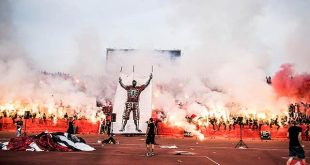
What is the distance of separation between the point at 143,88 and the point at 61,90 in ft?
37.4

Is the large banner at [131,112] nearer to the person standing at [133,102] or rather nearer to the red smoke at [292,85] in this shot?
the person standing at [133,102]

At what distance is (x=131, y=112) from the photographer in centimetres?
3272

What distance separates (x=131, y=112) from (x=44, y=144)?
53.0 feet

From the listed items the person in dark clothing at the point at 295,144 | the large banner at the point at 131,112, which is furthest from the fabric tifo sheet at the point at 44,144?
the large banner at the point at 131,112

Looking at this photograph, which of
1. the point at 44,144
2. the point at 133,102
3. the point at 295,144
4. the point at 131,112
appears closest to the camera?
the point at 295,144

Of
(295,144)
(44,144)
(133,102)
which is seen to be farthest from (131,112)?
(295,144)

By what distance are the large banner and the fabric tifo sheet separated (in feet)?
49.6

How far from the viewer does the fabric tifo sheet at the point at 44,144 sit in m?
16.7

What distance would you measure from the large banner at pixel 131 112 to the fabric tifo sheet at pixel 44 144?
1512 cm

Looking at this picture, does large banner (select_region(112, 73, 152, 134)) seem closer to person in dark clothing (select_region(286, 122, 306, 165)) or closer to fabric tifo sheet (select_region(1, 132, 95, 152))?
fabric tifo sheet (select_region(1, 132, 95, 152))

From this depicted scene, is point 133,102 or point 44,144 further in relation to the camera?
point 133,102

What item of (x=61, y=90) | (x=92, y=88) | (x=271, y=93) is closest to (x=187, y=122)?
(x=271, y=93)

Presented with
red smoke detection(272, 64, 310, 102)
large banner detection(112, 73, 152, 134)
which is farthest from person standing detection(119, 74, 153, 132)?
red smoke detection(272, 64, 310, 102)

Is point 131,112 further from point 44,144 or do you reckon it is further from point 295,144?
point 295,144
